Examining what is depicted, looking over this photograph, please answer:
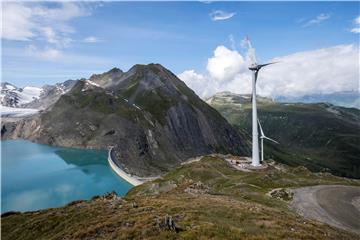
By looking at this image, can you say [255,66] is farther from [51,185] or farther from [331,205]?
[51,185]

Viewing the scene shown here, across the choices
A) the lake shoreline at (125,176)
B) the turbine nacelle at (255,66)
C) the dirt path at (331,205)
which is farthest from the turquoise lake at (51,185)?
the dirt path at (331,205)

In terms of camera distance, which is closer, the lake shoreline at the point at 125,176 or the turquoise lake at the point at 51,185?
the turquoise lake at the point at 51,185

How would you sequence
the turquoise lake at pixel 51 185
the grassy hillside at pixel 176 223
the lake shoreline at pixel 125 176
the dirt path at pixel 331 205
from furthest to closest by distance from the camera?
1. the lake shoreline at pixel 125 176
2. the turquoise lake at pixel 51 185
3. the dirt path at pixel 331 205
4. the grassy hillside at pixel 176 223

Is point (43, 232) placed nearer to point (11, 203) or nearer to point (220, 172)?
point (220, 172)

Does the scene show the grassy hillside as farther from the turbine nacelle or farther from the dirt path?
the turbine nacelle

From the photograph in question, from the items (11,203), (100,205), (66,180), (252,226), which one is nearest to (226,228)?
(252,226)

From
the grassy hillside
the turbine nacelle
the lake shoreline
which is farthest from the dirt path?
the lake shoreline

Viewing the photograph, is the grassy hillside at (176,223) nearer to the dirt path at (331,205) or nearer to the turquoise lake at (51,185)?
the dirt path at (331,205)

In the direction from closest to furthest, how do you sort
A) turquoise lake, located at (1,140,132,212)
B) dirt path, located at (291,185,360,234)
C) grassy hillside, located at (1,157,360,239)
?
grassy hillside, located at (1,157,360,239), dirt path, located at (291,185,360,234), turquoise lake, located at (1,140,132,212)
